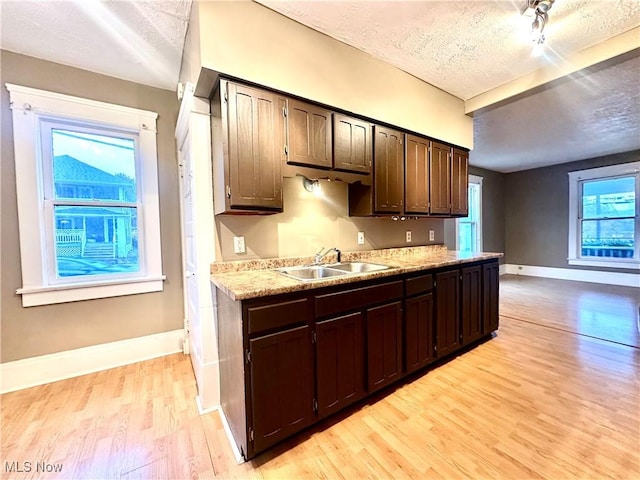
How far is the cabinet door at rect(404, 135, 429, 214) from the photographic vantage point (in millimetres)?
2723

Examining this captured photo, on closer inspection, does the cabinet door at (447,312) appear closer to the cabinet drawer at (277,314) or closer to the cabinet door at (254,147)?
the cabinet drawer at (277,314)

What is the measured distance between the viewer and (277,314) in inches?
58.8

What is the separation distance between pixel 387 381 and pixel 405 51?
2674 mm

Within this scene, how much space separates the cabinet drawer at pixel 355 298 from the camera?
1.67 meters

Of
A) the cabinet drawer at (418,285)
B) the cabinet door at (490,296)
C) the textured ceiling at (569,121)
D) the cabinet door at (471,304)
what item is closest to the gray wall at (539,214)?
the textured ceiling at (569,121)

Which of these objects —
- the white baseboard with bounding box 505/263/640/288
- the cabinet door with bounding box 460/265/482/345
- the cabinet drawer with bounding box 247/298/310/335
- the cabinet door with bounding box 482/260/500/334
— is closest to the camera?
the cabinet drawer with bounding box 247/298/310/335

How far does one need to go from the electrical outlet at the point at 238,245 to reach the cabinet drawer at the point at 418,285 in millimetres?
1292

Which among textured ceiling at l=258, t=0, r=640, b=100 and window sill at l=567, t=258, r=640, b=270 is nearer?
textured ceiling at l=258, t=0, r=640, b=100

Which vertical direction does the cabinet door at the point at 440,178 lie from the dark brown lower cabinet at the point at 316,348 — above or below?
above

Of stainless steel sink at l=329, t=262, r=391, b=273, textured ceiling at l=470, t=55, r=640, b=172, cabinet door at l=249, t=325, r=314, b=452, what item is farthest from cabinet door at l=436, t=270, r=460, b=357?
textured ceiling at l=470, t=55, r=640, b=172

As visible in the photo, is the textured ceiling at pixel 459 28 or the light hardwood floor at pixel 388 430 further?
the textured ceiling at pixel 459 28

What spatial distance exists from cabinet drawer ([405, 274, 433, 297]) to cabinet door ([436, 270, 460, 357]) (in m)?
0.12

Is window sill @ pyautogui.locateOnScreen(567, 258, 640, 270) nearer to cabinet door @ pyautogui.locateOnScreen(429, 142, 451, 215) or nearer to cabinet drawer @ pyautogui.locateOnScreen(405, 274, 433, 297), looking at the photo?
cabinet door @ pyautogui.locateOnScreen(429, 142, 451, 215)

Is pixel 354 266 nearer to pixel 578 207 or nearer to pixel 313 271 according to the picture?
pixel 313 271
